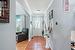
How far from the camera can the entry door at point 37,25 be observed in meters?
14.4

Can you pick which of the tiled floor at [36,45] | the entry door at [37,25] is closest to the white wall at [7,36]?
the tiled floor at [36,45]

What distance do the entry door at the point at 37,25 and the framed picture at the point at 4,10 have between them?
39.1 ft

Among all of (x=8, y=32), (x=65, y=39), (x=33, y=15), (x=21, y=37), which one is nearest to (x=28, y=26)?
(x=21, y=37)

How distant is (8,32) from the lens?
2.51 metres

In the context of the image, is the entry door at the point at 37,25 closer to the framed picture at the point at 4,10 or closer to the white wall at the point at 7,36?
the white wall at the point at 7,36

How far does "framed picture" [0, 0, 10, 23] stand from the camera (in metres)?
2.25

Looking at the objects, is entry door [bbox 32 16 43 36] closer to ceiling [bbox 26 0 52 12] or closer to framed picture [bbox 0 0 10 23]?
ceiling [bbox 26 0 52 12]

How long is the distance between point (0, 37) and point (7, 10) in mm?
547

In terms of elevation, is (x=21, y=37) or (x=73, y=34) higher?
(x=73, y=34)

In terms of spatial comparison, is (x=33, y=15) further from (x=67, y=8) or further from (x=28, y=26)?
(x=67, y=8)

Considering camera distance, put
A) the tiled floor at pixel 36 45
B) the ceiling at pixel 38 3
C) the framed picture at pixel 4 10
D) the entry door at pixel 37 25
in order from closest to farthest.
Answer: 1. the framed picture at pixel 4 10
2. the tiled floor at pixel 36 45
3. the ceiling at pixel 38 3
4. the entry door at pixel 37 25

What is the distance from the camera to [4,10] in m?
2.32

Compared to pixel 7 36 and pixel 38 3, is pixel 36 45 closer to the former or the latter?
pixel 38 3

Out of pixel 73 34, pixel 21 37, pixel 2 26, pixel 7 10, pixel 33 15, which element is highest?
pixel 33 15
